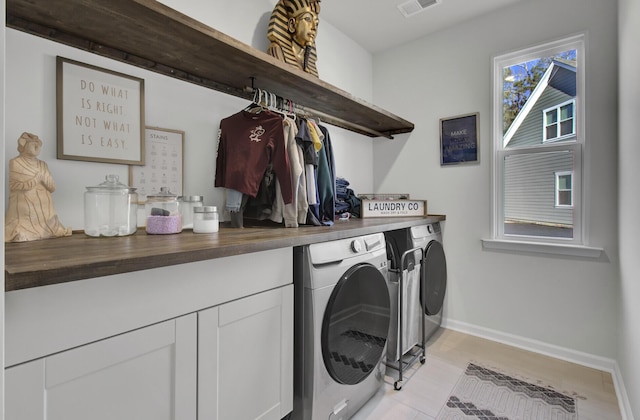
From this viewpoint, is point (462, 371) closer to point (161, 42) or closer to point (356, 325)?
point (356, 325)

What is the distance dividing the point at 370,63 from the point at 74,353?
3224 millimetres

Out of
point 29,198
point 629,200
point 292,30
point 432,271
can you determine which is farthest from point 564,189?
point 29,198

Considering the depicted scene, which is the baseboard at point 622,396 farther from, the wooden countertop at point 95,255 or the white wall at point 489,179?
the wooden countertop at point 95,255

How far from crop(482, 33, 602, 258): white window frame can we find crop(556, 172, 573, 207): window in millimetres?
30

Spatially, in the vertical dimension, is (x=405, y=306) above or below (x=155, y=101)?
below

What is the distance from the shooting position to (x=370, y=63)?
312 cm

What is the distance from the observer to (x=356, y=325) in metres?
1.53

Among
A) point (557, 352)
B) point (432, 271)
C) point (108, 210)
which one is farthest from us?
point (432, 271)

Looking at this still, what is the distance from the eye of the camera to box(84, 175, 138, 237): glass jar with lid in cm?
119

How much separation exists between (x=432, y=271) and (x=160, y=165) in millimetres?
2042

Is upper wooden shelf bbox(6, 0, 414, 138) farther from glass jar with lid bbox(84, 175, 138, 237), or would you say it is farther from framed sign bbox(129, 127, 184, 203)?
glass jar with lid bbox(84, 175, 138, 237)

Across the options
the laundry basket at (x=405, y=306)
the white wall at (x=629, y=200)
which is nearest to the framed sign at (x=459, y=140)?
the white wall at (x=629, y=200)

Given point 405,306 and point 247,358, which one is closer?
point 247,358

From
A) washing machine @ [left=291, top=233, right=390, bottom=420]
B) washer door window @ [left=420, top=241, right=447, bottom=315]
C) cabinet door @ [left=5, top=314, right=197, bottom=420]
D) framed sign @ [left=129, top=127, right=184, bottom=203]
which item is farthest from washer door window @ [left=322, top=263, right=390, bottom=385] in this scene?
framed sign @ [left=129, top=127, right=184, bottom=203]
